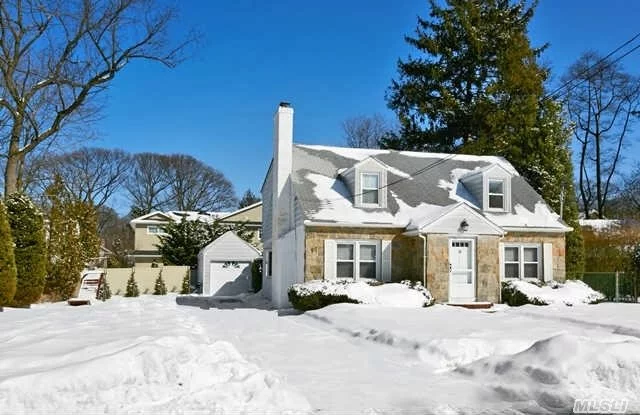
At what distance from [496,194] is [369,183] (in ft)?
15.7

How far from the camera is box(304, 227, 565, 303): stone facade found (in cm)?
1828

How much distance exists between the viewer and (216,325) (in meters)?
14.3

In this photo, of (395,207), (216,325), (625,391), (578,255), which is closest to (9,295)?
(216,325)

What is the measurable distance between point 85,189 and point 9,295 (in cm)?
3067

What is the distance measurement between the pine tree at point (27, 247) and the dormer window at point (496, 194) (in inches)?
616

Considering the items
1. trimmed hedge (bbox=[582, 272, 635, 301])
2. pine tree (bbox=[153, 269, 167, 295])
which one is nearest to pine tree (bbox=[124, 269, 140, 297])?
pine tree (bbox=[153, 269, 167, 295])

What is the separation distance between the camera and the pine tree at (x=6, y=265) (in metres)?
17.2

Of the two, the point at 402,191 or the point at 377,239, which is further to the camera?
the point at 402,191

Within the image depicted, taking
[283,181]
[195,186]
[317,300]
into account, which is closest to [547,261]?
[317,300]

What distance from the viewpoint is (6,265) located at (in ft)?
56.6

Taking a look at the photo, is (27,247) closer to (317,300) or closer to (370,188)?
(317,300)

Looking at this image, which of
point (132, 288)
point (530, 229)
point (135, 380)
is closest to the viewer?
point (135, 380)

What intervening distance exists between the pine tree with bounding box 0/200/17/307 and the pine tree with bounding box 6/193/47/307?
4.38 feet

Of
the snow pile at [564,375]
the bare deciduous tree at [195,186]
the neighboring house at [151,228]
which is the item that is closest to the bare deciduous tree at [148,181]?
the bare deciduous tree at [195,186]
